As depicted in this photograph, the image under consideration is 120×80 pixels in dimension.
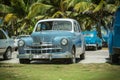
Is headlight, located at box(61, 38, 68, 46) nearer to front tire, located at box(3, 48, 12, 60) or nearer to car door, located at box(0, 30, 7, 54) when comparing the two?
car door, located at box(0, 30, 7, 54)

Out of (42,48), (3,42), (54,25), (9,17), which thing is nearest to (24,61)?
(42,48)

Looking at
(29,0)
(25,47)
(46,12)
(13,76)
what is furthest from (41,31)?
(29,0)

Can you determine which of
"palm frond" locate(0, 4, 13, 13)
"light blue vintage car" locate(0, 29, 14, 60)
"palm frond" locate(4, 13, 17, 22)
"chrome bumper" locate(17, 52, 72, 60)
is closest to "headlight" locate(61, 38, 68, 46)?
"chrome bumper" locate(17, 52, 72, 60)

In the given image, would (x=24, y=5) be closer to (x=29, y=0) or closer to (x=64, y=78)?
(x=29, y=0)

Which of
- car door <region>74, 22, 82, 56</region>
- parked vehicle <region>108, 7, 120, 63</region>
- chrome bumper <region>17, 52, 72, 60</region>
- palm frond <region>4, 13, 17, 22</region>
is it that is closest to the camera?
parked vehicle <region>108, 7, 120, 63</region>

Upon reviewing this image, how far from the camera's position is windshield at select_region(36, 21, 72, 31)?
16.8 m

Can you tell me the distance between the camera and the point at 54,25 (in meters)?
17.0

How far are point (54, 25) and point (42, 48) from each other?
1845 mm

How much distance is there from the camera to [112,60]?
1584cm

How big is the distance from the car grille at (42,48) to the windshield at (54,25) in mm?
1605

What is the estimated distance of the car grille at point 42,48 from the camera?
15359 mm

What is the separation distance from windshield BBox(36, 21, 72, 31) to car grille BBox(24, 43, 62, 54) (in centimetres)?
160

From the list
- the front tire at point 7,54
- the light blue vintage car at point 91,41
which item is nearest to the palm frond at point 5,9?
the light blue vintage car at point 91,41

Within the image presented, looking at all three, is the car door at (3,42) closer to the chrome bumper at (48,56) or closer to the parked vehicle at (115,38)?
the chrome bumper at (48,56)
